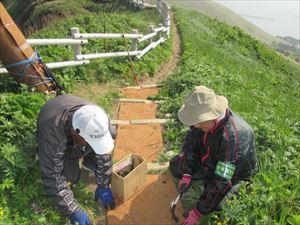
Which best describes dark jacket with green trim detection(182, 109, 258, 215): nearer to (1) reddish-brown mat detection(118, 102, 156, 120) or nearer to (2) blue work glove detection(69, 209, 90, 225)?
(2) blue work glove detection(69, 209, 90, 225)

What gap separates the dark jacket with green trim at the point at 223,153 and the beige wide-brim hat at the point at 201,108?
26 centimetres

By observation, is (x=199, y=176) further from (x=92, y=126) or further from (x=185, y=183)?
(x=92, y=126)

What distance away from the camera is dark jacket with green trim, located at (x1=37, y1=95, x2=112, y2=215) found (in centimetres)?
424

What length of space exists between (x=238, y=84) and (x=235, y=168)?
5.78m

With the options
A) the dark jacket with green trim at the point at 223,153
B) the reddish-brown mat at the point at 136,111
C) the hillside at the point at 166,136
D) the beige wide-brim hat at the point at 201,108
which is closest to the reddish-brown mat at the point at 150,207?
the hillside at the point at 166,136

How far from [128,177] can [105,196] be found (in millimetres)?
416

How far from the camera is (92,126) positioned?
3.92 metres

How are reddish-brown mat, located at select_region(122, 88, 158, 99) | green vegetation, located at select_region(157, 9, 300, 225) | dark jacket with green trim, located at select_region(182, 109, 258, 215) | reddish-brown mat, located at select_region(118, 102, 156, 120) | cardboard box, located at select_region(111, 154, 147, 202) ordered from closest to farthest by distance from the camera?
green vegetation, located at select_region(157, 9, 300, 225) < dark jacket with green trim, located at select_region(182, 109, 258, 215) < cardboard box, located at select_region(111, 154, 147, 202) < reddish-brown mat, located at select_region(118, 102, 156, 120) < reddish-brown mat, located at select_region(122, 88, 158, 99)

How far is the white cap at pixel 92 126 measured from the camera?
3934mm

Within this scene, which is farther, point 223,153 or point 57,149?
point 223,153

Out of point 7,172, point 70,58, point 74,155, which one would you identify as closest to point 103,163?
point 74,155

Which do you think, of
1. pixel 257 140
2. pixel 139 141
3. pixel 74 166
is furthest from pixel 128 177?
pixel 257 140

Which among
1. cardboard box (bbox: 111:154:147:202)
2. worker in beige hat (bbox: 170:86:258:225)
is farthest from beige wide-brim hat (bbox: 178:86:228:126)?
cardboard box (bbox: 111:154:147:202)

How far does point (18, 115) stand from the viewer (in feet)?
16.9
